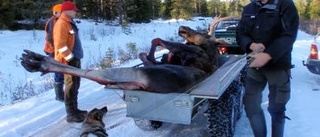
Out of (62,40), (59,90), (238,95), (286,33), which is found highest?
(286,33)

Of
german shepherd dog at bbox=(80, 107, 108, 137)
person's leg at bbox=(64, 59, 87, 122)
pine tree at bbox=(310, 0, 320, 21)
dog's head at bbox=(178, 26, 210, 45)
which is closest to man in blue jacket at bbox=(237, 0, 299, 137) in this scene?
dog's head at bbox=(178, 26, 210, 45)

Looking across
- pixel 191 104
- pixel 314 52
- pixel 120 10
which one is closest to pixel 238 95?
pixel 191 104

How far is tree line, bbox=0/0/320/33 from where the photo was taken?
813 inches

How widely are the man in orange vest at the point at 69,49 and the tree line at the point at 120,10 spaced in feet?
16.6

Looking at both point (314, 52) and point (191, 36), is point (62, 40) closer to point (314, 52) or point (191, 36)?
point (191, 36)

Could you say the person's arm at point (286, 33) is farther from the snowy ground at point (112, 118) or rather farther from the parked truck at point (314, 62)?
the parked truck at point (314, 62)

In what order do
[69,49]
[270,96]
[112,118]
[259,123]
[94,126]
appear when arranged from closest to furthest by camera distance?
[94,126], [270,96], [259,123], [69,49], [112,118]

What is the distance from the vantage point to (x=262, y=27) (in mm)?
3822

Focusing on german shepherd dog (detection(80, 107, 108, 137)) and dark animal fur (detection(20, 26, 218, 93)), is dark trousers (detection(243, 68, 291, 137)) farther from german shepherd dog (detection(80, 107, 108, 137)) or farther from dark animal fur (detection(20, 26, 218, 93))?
german shepherd dog (detection(80, 107, 108, 137))

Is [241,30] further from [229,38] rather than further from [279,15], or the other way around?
[229,38]

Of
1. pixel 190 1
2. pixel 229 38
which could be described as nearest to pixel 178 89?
pixel 229 38

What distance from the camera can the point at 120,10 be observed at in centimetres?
3594

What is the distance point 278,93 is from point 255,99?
269 mm

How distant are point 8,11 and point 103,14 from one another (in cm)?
1901
